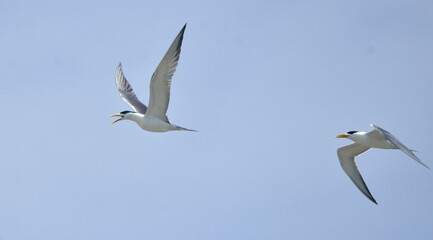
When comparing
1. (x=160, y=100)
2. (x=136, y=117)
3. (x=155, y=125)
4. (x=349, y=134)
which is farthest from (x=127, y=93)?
(x=349, y=134)

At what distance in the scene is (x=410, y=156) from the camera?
1430cm

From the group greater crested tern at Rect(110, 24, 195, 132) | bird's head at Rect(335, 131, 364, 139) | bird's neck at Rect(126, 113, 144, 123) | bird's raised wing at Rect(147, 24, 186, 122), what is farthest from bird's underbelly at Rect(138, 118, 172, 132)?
bird's head at Rect(335, 131, 364, 139)

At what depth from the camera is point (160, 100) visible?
61.9ft

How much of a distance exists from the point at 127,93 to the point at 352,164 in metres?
7.43

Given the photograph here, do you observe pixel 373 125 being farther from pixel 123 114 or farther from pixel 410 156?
pixel 123 114

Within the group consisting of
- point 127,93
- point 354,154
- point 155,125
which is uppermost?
point 127,93

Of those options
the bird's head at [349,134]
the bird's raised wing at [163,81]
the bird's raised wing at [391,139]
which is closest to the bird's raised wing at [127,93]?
the bird's raised wing at [163,81]

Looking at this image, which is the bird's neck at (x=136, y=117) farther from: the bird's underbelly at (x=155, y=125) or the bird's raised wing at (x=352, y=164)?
the bird's raised wing at (x=352, y=164)

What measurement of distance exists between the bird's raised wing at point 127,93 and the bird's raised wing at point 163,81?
1.80 metres

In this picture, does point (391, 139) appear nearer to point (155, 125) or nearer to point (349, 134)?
point (349, 134)

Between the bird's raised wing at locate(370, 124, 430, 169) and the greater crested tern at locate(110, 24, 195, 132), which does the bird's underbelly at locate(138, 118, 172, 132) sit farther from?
the bird's raised wing at locate(370, 124, 430, 169)

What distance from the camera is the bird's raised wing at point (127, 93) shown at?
21.2m

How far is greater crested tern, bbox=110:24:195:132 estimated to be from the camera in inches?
707

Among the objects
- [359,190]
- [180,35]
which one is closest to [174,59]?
[180,35]
